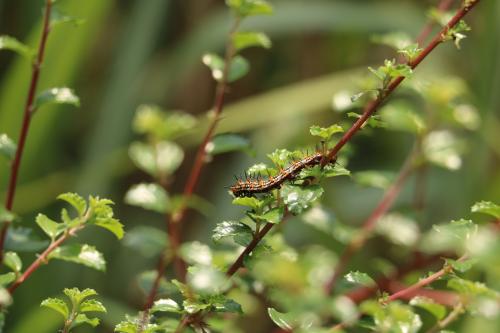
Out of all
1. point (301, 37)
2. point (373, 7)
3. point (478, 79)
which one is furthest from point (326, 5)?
point (478, 79)

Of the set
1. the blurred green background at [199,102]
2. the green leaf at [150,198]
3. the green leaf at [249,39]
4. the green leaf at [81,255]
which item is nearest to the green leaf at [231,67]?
the green leaf at [249,39]

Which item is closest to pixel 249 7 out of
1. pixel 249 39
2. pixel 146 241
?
pixel 249 39

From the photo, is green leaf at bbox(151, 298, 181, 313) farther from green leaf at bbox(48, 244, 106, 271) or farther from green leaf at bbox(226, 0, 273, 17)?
green leaf at bbox(226, 0, 273, 17)

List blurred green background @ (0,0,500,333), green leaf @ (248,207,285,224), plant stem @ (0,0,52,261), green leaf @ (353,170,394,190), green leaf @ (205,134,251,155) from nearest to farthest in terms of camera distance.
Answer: green leaf @ (248,207,285,224) → plant stem @ (0,0,52,261) → green leaf @ (205,134,251,155) → green leaf @ (353,170,394,190) → blurred green background @ (0,0,500,333)

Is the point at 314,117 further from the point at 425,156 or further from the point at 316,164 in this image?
the point at 316,164

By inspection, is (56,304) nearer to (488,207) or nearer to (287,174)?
(287,174)

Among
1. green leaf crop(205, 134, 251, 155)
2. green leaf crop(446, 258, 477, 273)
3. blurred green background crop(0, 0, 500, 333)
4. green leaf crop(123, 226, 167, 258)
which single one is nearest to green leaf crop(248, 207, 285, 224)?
green leaf crop(446, 258, 477, 273)
